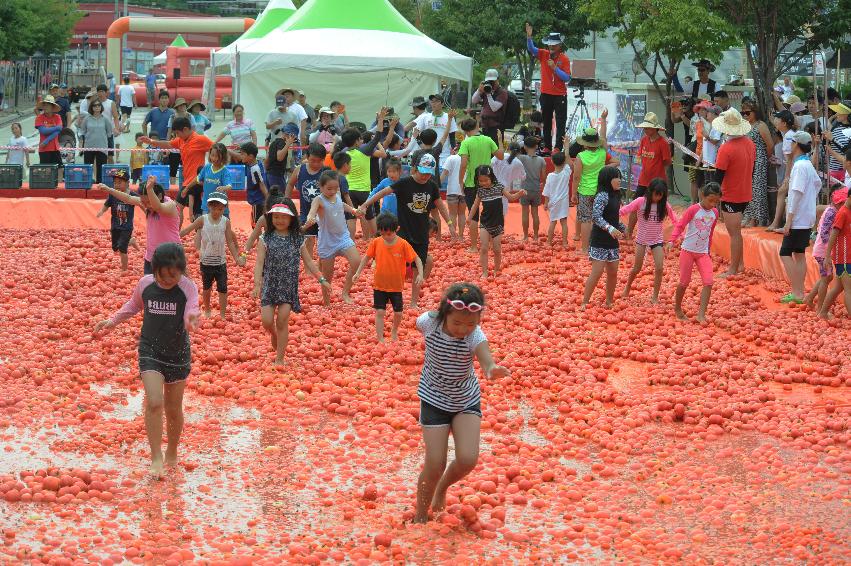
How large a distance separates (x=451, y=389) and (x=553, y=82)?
1578 cm

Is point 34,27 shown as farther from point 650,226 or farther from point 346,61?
point 650,226

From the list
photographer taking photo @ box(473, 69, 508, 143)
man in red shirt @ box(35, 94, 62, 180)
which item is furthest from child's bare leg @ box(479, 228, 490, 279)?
man in red shirt @ box(35, 94, 62, 180)

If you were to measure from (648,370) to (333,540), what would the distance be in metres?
5.48

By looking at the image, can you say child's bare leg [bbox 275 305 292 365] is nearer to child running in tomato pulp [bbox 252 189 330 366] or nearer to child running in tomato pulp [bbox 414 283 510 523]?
child running in tomato pulp [bbox 252 189 330 366]

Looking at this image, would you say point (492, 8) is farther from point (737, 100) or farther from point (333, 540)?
point (333, 540)

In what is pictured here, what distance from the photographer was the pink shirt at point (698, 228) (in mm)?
13453

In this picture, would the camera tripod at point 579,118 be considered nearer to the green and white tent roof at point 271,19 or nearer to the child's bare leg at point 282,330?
the child's bare leg at point 282,330

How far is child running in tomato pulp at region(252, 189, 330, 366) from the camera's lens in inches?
456

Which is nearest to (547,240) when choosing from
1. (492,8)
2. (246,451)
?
(246,451)

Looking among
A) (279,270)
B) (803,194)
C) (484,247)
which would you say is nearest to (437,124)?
(484,247)

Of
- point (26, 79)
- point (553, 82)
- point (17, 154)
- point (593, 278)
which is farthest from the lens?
point (26, 79)

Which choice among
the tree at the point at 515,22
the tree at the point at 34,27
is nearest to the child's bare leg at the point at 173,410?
the tree at the point at 515,22

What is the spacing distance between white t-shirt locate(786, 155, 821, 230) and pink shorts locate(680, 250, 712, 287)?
5.15 feet

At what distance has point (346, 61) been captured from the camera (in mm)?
26562
